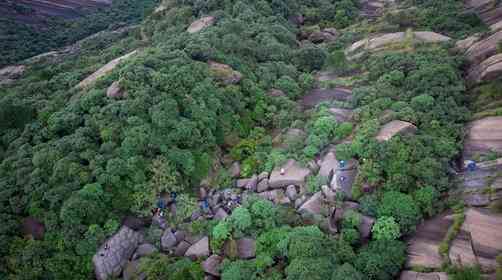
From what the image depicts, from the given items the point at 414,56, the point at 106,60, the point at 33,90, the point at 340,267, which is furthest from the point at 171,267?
the point at 106,60

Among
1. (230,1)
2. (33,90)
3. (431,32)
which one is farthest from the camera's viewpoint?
(230,1)

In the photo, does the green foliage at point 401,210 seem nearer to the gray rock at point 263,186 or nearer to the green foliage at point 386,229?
the green foliage at point 386,229

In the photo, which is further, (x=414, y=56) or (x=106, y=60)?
(x=106, y=60)

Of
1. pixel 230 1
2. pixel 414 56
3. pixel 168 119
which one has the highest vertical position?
pixel 230 1

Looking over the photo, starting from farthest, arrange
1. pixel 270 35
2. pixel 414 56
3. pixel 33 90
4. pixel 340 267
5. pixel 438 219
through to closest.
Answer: pixel 270 35 < pixel 33 90 < pixel 414 56 < pixel 438 219 < pixel 340 267

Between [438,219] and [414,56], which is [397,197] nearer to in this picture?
[438,219]

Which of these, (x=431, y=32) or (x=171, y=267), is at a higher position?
(x=431, y=32)

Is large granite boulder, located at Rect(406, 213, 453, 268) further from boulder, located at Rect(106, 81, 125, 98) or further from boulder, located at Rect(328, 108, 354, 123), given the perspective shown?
boulder, located at Rect(106, 81, 125, 98)
